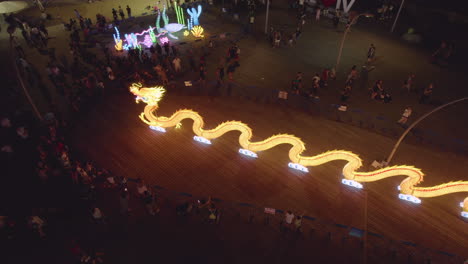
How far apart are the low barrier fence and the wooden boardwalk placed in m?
0.50

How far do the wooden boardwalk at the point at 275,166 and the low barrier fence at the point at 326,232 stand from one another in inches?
19.7

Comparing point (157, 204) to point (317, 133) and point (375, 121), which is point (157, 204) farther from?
point (375, 121)

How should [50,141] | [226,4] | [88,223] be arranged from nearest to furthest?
[88,223]
[50,141]
[226,4]

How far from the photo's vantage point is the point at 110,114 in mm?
17531

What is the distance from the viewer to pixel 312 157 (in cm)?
1398

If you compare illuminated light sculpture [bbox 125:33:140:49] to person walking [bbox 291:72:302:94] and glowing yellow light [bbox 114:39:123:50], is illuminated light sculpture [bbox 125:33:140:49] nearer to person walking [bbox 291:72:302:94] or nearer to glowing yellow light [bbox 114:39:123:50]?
glowing yellow light [bbox 114:39:123:50]

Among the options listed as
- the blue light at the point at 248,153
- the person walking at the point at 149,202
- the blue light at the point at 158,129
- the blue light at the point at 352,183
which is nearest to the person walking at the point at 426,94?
the blue light at the point at 352,183

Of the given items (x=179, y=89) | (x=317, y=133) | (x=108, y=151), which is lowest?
(x=108, y=151)

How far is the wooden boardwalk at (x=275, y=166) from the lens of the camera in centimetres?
1264

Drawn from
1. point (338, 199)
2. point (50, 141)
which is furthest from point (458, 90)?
point (50, 141)

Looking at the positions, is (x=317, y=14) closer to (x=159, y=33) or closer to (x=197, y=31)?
(x=197, y=31)

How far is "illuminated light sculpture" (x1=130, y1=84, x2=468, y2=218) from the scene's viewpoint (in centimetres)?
1273

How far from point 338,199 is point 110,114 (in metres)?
13.5

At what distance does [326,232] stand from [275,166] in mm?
3927
